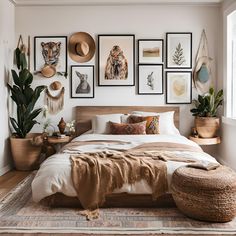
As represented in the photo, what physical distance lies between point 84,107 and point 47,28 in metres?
1.45

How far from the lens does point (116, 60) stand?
5527 mm

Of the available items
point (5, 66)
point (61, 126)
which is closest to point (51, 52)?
point (5, 66)

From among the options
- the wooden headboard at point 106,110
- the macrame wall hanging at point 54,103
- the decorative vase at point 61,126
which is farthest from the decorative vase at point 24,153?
the wooden headboard at point 106,110

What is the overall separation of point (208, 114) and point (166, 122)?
2.31 ft

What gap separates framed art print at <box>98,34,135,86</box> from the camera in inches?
217

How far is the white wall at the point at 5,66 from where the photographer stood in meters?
4.94

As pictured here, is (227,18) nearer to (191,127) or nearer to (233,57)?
(233,57)

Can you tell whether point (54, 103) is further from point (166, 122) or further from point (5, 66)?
point (166, 122)

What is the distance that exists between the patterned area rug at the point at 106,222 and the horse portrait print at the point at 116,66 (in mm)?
2774

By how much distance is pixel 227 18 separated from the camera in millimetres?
5105

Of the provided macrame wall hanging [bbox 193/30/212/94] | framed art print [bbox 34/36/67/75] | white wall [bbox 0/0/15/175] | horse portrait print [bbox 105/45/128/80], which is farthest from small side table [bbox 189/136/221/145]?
white wall [bbox 0/0/15/175]

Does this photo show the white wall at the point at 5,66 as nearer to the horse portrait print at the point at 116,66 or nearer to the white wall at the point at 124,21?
the white wall at the point at 124,21

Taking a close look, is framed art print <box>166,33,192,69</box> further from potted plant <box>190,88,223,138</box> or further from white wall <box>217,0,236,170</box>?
potted plant <box>190,88,223,138</box>

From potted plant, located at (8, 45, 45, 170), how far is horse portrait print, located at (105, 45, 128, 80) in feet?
3.66
